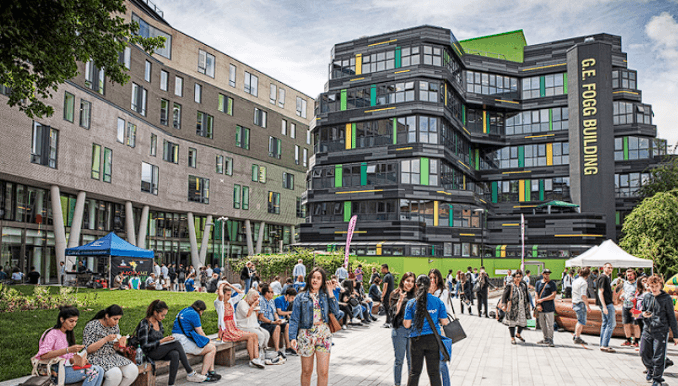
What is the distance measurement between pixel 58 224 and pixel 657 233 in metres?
40.0

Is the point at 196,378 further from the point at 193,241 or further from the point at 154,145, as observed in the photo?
the point at 193,241

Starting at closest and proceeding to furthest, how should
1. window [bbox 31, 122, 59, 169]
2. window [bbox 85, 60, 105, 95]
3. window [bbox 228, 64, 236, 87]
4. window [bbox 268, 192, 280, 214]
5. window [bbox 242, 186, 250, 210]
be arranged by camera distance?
window [bbox 31, 122, 59, 169]
window [bbox 85, 60, 105, 95]
window [bbox 228, 64, 236, 87]
window [bbox 242, 186, 250, 210]
window [bbox 268, 192, 280, 214]

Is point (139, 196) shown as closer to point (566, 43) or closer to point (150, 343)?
point (150, 343)

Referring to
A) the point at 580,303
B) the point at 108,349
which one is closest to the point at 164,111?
the point at 580,303

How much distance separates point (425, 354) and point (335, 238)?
39468 mm

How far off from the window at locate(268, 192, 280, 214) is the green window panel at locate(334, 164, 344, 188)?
Answer: 1556cm

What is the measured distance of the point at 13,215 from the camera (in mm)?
32156

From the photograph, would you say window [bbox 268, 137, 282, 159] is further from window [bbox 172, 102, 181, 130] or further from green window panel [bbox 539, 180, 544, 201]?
green window panel [bbox 539, 180, 544, 201]

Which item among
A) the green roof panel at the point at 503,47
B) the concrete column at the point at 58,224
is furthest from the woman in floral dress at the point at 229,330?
the green roof panel at the point at 503,47

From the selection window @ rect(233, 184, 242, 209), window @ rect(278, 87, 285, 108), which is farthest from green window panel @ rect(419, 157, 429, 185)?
window @ rect(278, 87, 285, 108)

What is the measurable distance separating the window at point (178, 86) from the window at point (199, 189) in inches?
306

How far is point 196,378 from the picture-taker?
362 inches

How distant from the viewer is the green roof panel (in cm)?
5831

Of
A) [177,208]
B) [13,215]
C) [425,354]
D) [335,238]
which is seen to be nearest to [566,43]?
[335,238]
